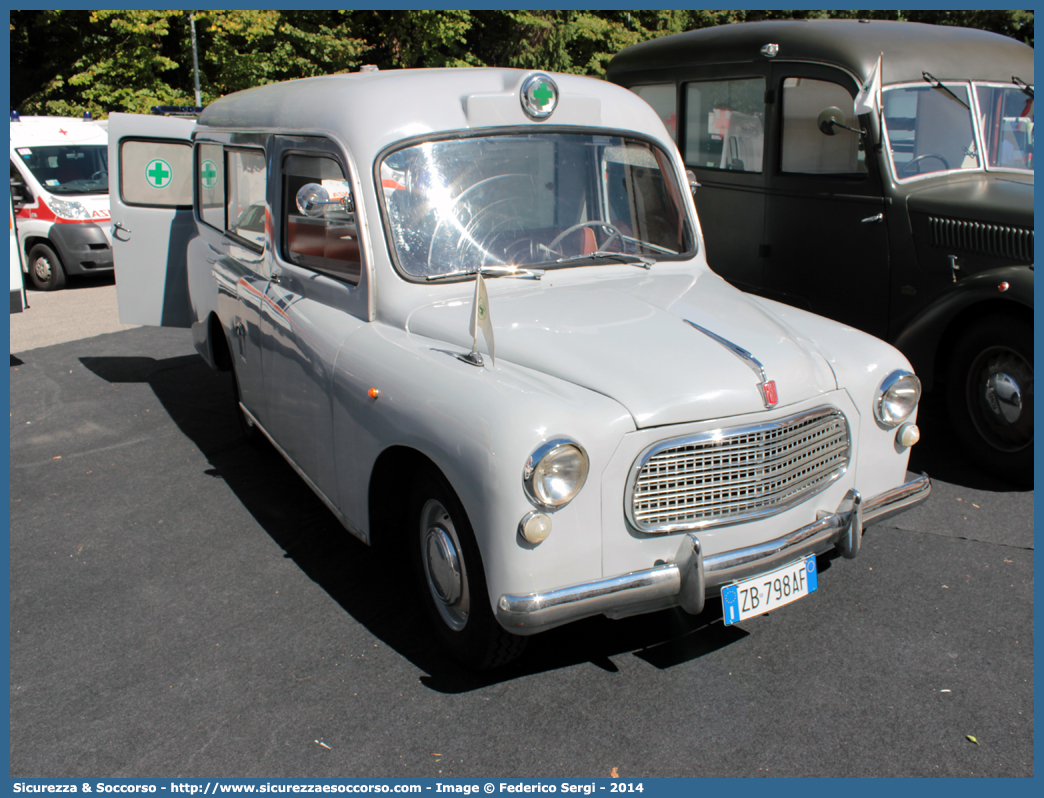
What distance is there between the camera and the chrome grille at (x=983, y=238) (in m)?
4.78

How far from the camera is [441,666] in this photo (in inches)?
126

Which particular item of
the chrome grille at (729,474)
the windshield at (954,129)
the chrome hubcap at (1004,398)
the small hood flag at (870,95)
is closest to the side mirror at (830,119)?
the small hood flag at (870,95)


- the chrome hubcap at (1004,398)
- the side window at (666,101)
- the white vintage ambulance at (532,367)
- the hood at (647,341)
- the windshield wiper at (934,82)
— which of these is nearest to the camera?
the white vintage ambulance at (532,367)

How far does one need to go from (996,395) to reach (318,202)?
146 inches

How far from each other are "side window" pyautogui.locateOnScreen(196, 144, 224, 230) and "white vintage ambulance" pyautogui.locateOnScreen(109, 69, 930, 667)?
443 millimetres

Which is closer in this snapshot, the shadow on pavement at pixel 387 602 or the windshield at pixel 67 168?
the shadow on pavement at pixel 387 602

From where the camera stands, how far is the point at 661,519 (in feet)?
9.25

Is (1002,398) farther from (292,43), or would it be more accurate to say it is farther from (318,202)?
(292,43)

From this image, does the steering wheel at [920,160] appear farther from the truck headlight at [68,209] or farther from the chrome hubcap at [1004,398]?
the truck headlight at [68,209]

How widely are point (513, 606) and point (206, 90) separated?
19599 mm

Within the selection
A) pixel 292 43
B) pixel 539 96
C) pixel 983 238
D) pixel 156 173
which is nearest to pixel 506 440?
pixel 539 96

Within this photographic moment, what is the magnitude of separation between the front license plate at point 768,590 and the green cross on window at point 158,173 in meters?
5.33

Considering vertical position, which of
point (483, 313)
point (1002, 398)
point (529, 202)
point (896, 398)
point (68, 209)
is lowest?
point (1002, 398)

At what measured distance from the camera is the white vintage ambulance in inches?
107
